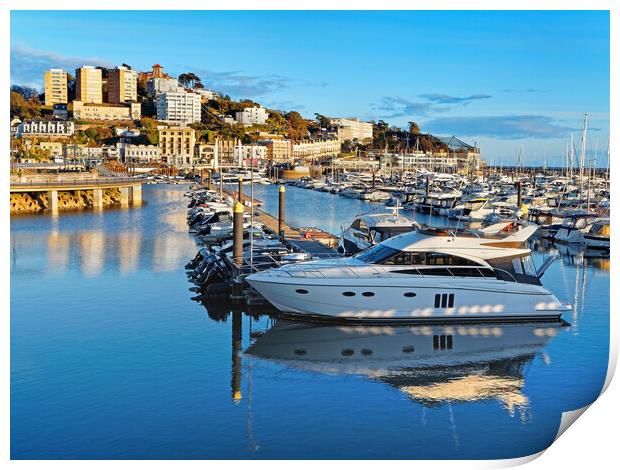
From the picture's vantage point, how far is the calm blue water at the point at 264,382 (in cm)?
823

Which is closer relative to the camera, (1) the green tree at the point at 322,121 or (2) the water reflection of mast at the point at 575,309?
(2) the water reflection of mast at the point at 575,309

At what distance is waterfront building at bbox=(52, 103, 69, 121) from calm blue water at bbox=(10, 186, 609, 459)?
104233 mm

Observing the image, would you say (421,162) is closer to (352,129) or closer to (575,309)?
(352,129)

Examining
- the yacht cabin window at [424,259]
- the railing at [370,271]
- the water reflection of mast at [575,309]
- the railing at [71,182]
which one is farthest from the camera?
the railing at [71,182]

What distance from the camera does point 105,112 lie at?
115812mm

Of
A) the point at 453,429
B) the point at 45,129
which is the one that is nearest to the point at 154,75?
the point at 45,129

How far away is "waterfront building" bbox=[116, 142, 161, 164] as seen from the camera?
96.1 metres

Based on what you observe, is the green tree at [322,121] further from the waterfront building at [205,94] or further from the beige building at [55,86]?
the beige building at [55,86]

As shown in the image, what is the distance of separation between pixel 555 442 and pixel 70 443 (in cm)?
519

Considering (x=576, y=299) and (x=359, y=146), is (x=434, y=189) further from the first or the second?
(x=359, y=146)

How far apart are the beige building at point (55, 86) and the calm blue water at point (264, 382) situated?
376ft

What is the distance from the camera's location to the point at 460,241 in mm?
13422

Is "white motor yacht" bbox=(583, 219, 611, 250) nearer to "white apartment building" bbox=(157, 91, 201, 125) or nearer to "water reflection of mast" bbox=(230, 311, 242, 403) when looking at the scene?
"water reflection of mast" bbox=(230, 311, 242, 403)

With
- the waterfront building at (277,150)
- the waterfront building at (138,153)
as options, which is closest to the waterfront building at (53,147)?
the waterfront building at (138,153)
